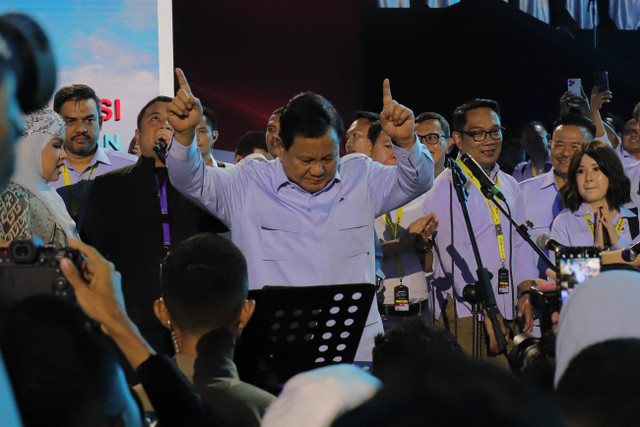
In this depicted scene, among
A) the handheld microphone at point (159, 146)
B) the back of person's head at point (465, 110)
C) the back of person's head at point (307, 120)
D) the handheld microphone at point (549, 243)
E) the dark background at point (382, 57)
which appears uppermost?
the dark background at point (382, 57)

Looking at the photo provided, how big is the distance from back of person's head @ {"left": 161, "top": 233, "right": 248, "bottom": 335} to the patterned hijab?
1.24 meters

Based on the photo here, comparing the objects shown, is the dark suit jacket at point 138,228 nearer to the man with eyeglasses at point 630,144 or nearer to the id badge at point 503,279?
the id badge at point 503,279

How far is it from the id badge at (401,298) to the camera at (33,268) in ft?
13.1

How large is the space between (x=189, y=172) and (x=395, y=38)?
879 centimetres

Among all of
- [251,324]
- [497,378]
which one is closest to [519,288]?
[251,324]

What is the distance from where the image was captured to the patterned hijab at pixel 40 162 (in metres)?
3.89

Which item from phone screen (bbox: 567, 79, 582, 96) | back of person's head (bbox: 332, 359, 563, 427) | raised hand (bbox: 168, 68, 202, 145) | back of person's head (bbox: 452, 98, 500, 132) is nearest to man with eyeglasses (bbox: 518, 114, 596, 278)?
back of person's head (bbox: 452, 98, 500, 132)

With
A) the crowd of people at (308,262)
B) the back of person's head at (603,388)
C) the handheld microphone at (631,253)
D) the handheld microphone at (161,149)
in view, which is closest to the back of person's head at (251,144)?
the crowd of people at (308,262)

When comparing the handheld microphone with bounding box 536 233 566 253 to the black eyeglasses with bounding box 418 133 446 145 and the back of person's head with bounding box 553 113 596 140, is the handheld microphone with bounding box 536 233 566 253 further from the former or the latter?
the black eyeglasses with bounding box 418 133 446 145

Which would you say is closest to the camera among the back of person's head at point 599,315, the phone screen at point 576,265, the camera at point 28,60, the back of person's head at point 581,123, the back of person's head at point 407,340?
the camera at point 28,60

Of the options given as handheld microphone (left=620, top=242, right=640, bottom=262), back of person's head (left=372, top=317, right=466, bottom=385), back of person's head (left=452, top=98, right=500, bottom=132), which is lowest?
back of person's head (left=372, top=317, right=466, bottom=385)

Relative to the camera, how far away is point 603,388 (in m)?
1.24

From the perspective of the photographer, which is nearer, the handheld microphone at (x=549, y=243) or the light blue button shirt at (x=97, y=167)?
the handheld microphone at (x=549, y=243)

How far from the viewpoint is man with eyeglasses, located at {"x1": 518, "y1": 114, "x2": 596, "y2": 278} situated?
6.51 metres
